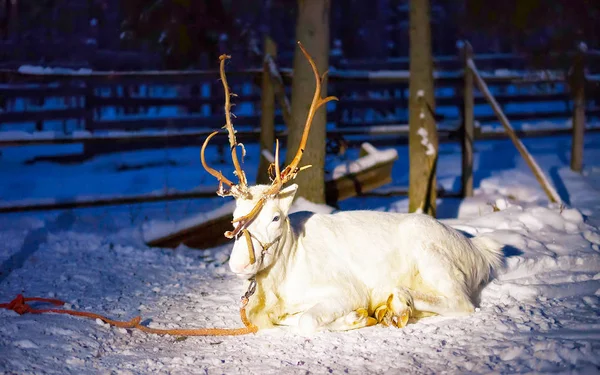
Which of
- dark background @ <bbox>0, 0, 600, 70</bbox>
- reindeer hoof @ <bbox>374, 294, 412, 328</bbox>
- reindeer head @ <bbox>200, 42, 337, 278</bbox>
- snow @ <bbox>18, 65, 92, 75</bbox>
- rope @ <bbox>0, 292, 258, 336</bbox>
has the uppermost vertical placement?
dark background @ <bbox>0, 0, 600, 70</bbox>

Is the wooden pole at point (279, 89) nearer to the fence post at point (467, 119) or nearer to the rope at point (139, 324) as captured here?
the fence post at point (467, 119)

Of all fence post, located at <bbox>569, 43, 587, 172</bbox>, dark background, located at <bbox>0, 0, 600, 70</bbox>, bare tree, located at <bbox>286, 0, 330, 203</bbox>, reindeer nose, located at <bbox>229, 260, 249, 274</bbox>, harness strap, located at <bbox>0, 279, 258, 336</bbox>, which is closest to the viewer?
reindeer nose, located at <bbox>229, 260, 249, 274</bbox>

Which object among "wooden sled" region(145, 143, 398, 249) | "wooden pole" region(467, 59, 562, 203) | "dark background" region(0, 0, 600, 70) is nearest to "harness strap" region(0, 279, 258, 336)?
"wooden sled" region(145, 143, 398, 249)

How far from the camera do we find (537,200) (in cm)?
855

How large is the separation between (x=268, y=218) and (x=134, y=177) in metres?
8.22

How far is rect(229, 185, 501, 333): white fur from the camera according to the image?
4.23 m

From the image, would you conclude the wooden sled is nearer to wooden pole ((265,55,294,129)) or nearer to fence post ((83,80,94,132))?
wooden pole ((265,55,294,129))

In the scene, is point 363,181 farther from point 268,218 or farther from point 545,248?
point 268,218

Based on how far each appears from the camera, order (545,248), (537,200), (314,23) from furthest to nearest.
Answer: (537,200)
(314,23)
(545,248)

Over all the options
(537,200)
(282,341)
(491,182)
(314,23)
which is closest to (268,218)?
(282,341)

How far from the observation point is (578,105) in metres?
9.55

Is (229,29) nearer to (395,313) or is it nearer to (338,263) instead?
(338,263)

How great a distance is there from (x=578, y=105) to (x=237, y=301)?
6.65 meters

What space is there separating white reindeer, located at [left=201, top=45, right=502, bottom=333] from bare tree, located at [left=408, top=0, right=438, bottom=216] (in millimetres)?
2484
